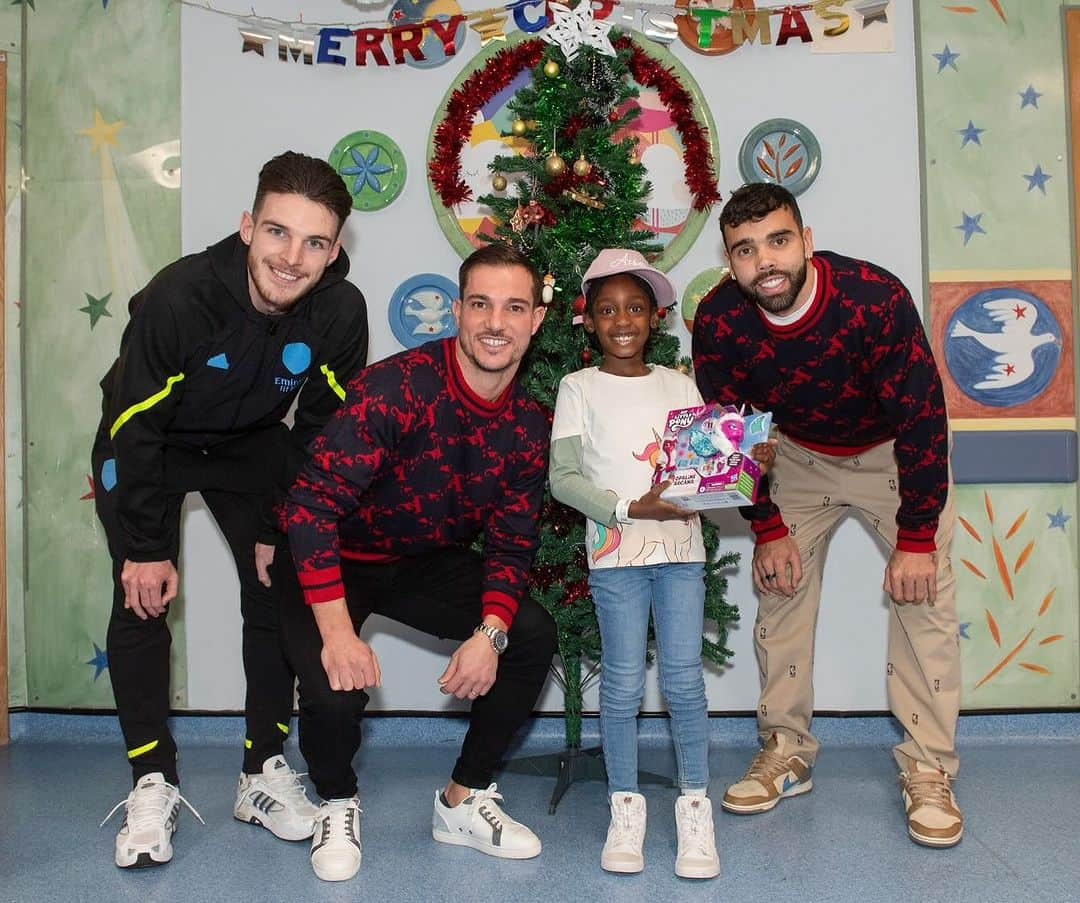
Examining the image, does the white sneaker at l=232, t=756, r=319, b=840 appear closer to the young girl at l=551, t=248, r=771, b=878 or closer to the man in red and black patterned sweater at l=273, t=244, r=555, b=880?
the man in red and black patterned sweater at l=273, t=244, r=555, b=880

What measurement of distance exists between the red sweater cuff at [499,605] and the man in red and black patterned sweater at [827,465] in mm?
834

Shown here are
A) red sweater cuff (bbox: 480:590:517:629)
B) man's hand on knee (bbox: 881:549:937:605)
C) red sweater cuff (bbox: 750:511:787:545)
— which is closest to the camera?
red sweater cuff (bbox: 480:590:517:629)

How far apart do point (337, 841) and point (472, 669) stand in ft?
1.71

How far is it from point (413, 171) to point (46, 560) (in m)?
2.04

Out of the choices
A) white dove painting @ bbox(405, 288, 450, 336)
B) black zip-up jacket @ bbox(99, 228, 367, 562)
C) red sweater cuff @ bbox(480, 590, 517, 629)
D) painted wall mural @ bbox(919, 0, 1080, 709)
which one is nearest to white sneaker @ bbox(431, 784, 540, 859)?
red sweater cuff @ bbox(480, 590, 517, 629)

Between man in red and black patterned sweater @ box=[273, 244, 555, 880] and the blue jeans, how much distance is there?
192 mm

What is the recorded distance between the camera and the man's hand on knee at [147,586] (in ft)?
8.09

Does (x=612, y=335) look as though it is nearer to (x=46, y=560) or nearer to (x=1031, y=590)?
(x=1031, y=590)

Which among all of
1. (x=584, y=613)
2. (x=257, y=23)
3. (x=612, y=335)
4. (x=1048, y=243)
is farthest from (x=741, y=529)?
(x=257, y=23)

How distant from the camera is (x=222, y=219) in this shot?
3.77m

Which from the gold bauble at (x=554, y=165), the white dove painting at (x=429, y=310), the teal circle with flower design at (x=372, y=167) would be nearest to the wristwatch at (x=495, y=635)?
the gold bauble at (x=554, y=165)

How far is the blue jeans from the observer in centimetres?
247

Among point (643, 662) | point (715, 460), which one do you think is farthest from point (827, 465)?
point (643, 662)

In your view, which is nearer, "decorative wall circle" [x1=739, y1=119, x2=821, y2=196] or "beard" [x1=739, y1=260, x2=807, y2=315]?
"beard" [x1=739, y1=260, x2=807, y2=315]
